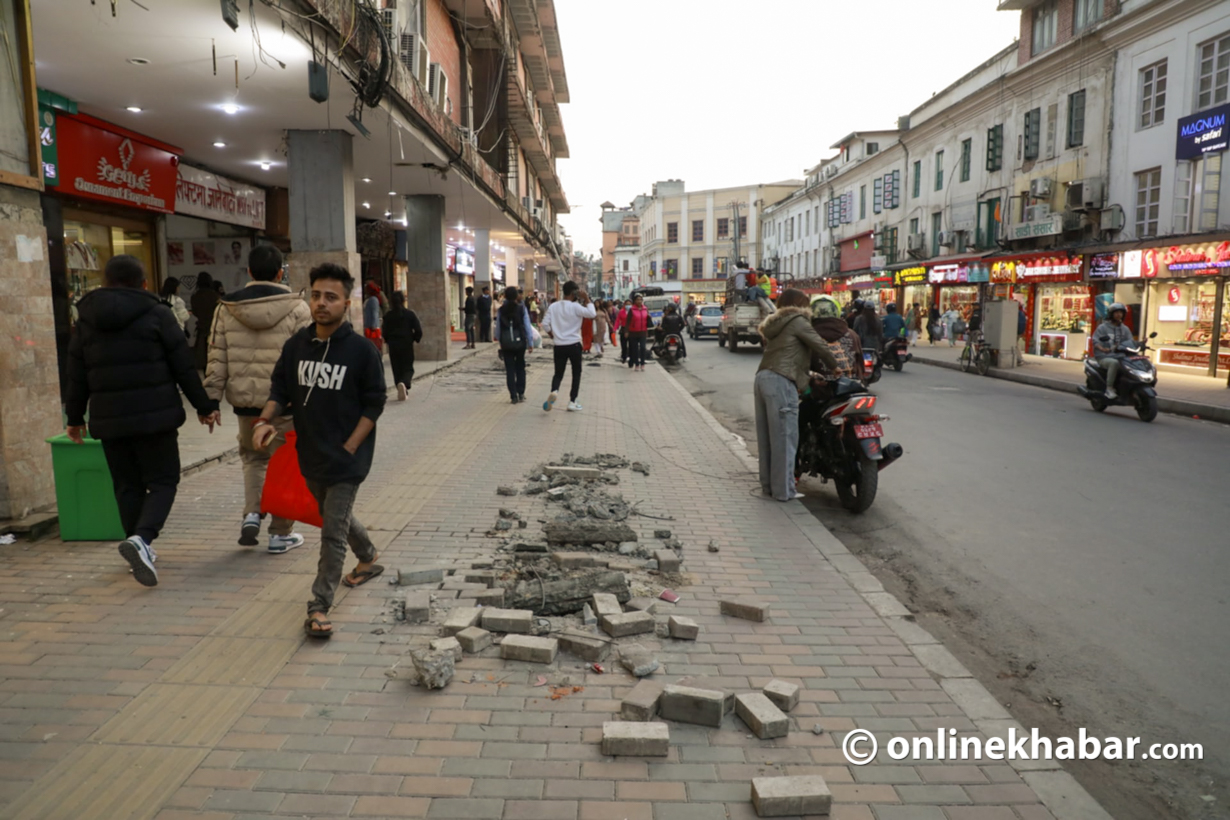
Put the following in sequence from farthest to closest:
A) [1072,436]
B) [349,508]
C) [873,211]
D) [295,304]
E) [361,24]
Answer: [873,211] < [1072,436] < [361,24] < [295,304] < [349,508]

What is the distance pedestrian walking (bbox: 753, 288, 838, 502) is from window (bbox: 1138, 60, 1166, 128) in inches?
782

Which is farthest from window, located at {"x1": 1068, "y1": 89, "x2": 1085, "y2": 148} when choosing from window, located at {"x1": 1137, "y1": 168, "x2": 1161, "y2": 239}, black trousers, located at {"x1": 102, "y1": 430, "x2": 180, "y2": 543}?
black trousers, located at {"x1": 102, "y1": 430, "x2": 180, "y2": 543}

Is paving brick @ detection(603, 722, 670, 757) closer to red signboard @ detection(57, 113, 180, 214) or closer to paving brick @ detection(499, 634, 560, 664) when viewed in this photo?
paving brick @ detection(499, 634, 560, 664)

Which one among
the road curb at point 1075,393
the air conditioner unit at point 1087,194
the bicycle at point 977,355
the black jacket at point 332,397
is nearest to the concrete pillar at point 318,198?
the black jacket at point 332,397

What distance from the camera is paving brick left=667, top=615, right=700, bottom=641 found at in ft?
13.1

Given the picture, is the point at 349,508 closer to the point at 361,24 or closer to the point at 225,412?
the point at 361,24

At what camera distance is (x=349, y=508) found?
4.23m

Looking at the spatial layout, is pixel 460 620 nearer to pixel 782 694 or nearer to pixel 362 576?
pixel 362 576

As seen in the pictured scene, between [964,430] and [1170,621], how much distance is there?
7.02 metres

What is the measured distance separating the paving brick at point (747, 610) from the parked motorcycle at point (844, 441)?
9.23ft

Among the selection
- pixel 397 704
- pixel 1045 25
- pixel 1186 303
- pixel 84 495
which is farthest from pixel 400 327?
pixel 1045 25

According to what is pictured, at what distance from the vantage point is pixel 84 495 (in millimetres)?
5391

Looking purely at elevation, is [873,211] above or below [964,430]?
above

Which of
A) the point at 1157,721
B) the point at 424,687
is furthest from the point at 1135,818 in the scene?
→ the point at 424,687
